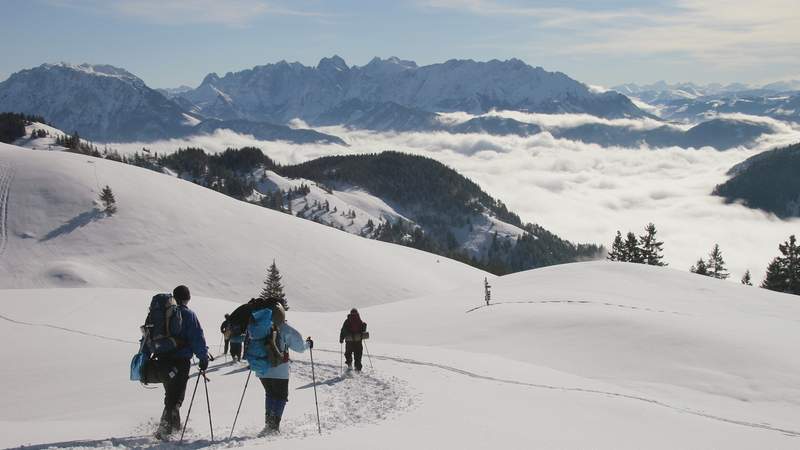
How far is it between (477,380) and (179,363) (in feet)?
27.4

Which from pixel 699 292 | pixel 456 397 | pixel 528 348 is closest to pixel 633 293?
pixel 699 292

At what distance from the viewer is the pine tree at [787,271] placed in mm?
76000

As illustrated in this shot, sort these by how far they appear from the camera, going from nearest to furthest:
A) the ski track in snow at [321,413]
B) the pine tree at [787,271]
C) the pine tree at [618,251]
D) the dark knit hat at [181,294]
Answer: the ski track in snow at [321,413] < the dark knit hat at [181,294] < the pine tree at [787,271] < the pine tree at [618,251]

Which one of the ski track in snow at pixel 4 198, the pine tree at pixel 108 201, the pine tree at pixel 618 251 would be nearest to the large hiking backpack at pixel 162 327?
the ski track in snow at pixel 4 198

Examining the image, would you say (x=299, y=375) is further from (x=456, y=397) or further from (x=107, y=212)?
(x=107, y=212)

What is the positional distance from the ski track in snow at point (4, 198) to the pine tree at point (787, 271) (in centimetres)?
10079

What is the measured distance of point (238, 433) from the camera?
10109mm

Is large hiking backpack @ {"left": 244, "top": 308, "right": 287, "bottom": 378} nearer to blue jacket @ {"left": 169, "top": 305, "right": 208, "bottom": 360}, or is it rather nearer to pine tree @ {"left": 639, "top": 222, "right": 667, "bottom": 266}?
blue jacket @ {"left": 169, "top": 305, "right": 208, "bottom": 360}

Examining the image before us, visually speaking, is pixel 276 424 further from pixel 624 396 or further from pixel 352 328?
pixel 624 396

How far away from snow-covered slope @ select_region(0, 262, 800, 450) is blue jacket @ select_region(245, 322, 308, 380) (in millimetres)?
1086

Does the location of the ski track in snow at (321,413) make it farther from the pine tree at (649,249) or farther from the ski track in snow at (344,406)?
the pine tree at (649,249)

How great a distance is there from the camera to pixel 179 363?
995cm

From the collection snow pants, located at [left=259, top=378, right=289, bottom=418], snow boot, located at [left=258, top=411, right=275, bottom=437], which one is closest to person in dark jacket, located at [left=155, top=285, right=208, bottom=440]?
snow pants, located at [left=259, top=378, right=289, bottom=418]

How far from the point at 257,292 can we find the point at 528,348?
183ft
